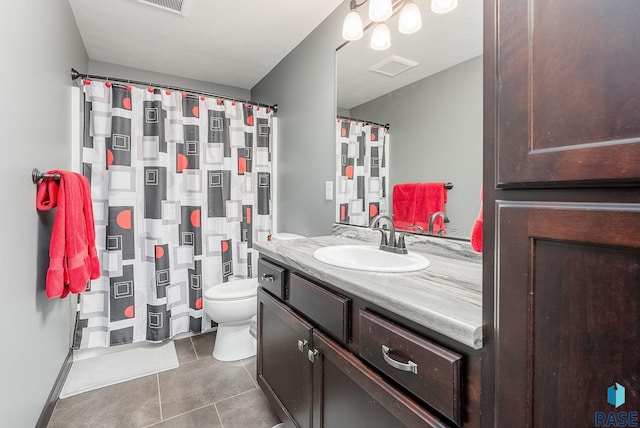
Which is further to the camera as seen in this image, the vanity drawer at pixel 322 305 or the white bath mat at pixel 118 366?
the white bath mat at pixel 118 366

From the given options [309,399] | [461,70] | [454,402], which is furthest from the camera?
[461,70]

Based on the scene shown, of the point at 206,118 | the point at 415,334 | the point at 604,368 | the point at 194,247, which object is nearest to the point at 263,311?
the point at 415,334

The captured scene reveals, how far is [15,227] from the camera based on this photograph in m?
1.10

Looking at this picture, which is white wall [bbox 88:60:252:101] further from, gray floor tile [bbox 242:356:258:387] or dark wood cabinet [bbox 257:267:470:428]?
gray floor tile [bbox 242:356:258:387]

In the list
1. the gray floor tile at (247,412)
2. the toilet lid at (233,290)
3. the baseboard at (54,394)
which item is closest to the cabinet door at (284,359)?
the gray floor tile at (247,412)

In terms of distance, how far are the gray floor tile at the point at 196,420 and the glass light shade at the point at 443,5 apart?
223 centimetres

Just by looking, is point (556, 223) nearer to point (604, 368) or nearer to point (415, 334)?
point (604, 368)

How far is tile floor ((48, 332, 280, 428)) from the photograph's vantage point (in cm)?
149

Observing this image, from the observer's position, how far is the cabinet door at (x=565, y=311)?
1.26 ft

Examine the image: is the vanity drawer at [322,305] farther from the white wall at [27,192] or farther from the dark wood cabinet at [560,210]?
the white wall at [27,192]

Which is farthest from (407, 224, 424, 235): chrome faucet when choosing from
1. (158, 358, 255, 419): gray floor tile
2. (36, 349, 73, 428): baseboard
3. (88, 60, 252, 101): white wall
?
(88, 60, 252, 101): white wall

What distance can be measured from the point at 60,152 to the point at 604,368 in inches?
94.6

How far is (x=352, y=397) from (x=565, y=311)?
672mm

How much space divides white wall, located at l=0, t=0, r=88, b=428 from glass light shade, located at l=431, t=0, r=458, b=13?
163 cm
